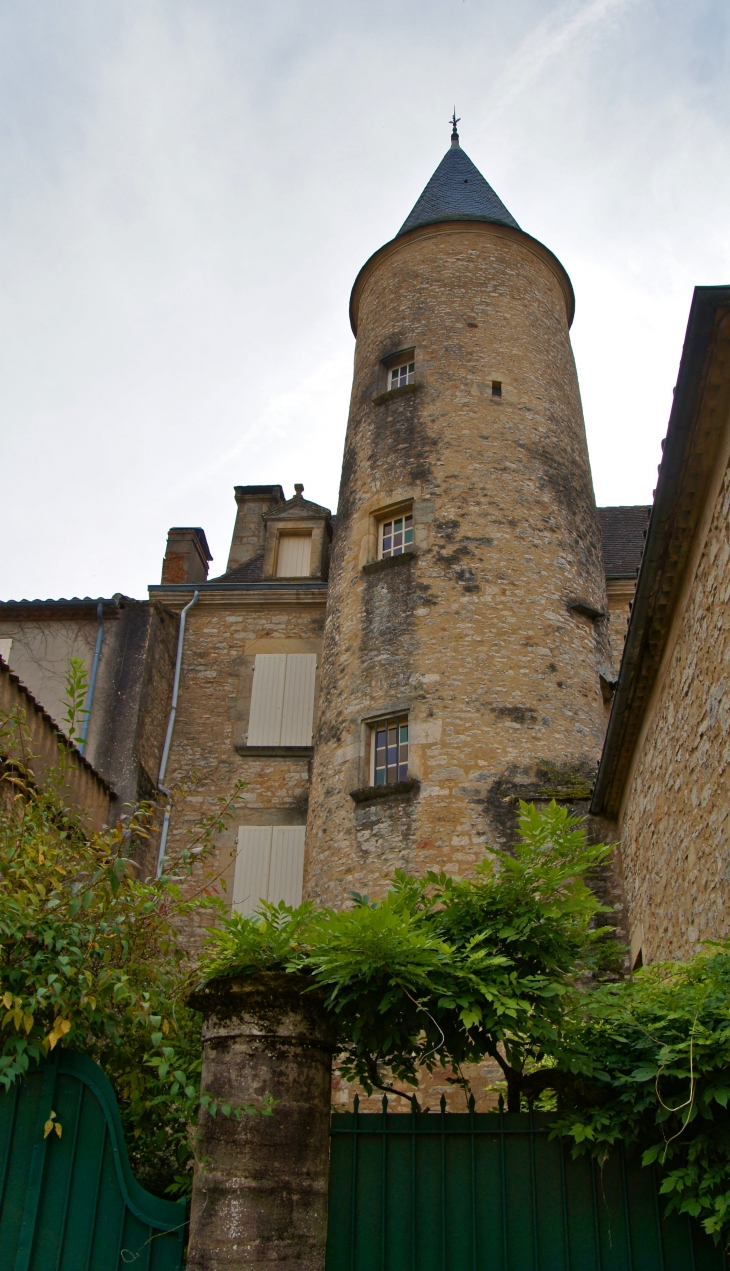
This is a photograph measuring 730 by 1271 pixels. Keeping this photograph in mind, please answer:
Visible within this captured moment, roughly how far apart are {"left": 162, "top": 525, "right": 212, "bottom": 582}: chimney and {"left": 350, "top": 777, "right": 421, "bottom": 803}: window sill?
5.91 metres

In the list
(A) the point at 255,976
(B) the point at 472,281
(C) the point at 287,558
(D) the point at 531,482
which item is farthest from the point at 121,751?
(A) the point at 255,976

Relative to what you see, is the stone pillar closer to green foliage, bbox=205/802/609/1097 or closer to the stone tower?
green foliage, bbox=205/802/609/1097

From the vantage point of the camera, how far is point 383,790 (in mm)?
10055

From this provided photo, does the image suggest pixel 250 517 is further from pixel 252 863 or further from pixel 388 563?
pixel 252 863

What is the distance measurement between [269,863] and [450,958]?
334 inches

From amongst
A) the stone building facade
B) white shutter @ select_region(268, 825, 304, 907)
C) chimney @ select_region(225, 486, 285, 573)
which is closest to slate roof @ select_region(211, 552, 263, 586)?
chimney @ select_region(225, 486, 285, 573)

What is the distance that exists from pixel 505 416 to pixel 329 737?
14.8ft

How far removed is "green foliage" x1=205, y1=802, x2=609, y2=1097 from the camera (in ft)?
12.0

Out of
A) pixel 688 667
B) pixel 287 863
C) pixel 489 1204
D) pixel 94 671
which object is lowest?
pixel 489 1204

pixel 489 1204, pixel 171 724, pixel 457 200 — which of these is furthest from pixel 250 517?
pixel 489 1204

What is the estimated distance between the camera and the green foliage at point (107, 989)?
150 inches

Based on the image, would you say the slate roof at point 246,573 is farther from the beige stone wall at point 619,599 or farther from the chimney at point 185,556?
the beige stone wall at point 619,599

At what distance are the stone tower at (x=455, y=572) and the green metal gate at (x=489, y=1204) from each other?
5.55 metres

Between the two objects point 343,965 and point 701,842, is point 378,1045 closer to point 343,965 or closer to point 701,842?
point 343,965
